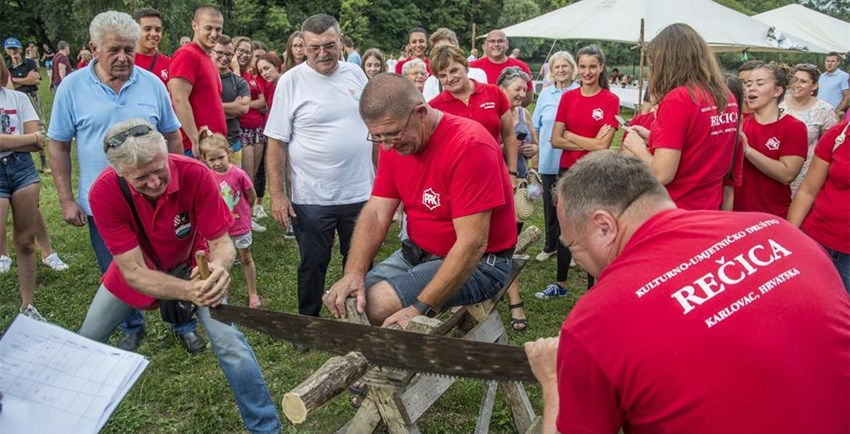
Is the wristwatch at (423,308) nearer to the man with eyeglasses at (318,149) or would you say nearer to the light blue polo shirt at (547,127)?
the man with eyeglasses at (318,149)

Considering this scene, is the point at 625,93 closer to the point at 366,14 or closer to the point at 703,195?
the point at 703,195

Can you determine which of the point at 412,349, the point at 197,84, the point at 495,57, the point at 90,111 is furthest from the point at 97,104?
the point at 495,57

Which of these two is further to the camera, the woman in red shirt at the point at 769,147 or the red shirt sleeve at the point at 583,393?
the woman in red shirt at the point at 769,147

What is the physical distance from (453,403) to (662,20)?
10963mm

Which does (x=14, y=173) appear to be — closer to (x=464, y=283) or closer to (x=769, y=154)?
(x=464, y=283)

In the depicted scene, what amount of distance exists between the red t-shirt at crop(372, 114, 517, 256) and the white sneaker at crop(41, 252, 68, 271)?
4547 mm

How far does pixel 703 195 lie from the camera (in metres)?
4.02

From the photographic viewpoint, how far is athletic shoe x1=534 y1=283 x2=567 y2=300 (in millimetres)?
6008

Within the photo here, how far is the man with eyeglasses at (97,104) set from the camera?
4305 millimetres

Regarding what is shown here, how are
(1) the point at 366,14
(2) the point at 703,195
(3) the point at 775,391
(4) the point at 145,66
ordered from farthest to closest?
(1) the point at 366,14 < (4) the point at 145,66 < (2) the point at 703,195 < (3) the point at 775,391

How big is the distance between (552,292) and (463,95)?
205 cm

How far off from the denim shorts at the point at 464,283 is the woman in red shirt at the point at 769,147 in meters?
2.16

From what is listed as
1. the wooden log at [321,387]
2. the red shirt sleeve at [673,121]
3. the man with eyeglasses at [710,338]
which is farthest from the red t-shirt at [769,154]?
the wooden log at [321,387]

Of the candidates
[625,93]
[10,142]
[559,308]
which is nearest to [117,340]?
[10,142]
